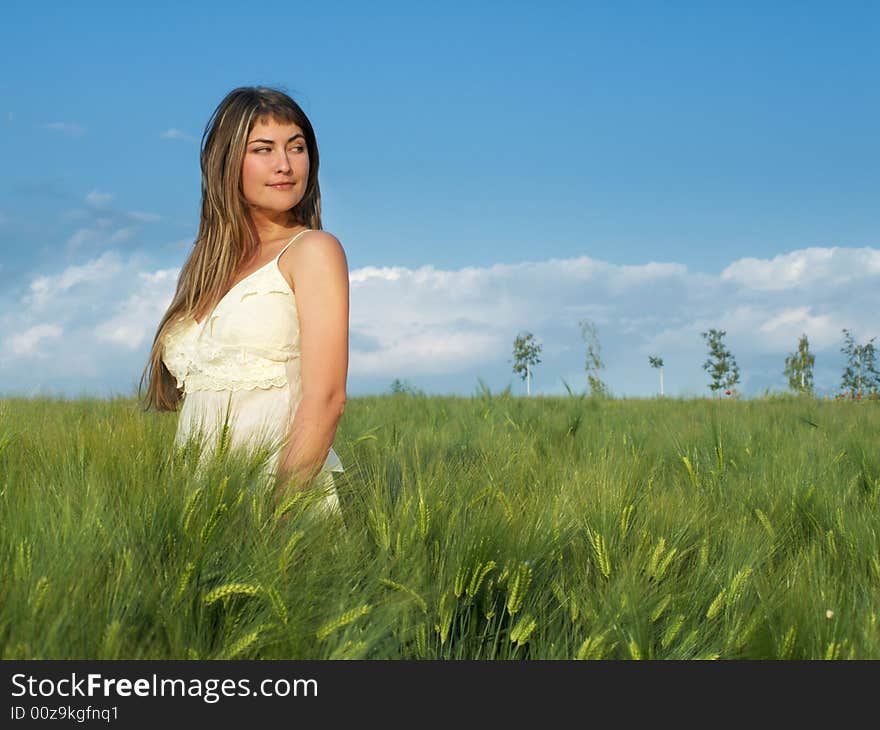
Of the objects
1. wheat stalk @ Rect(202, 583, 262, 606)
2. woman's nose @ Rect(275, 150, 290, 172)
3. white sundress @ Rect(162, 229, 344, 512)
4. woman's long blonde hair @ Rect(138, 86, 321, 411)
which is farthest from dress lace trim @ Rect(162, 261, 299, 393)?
wheat stalk @ Rect(202, 583, 262, 606)

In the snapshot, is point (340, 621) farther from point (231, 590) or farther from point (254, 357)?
point (254, 357)

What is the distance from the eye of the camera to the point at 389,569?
1.76 metres

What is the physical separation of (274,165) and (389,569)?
1611mm

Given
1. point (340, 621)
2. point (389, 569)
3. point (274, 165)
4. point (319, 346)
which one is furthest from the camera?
point (274, 165)

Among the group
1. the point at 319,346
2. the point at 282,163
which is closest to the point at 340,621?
the point at 319,346

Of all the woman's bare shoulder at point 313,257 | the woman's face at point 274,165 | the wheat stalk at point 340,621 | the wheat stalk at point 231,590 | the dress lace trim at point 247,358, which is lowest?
the wheat stalk at point 340,621

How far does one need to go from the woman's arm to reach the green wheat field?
0.73 ft

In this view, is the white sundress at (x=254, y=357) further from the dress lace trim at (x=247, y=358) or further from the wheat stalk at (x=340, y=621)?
the wheat stalk at (x=340, y=621)

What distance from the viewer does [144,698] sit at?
1351 mm

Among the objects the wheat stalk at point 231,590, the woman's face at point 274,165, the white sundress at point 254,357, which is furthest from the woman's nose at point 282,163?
the wheat stalk at point 231,590

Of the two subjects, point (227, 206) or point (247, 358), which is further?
point (227, 206)

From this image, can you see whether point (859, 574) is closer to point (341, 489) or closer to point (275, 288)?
point (341, 489)

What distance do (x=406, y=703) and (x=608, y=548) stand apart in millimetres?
864

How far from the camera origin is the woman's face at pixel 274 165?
2.87 meters
